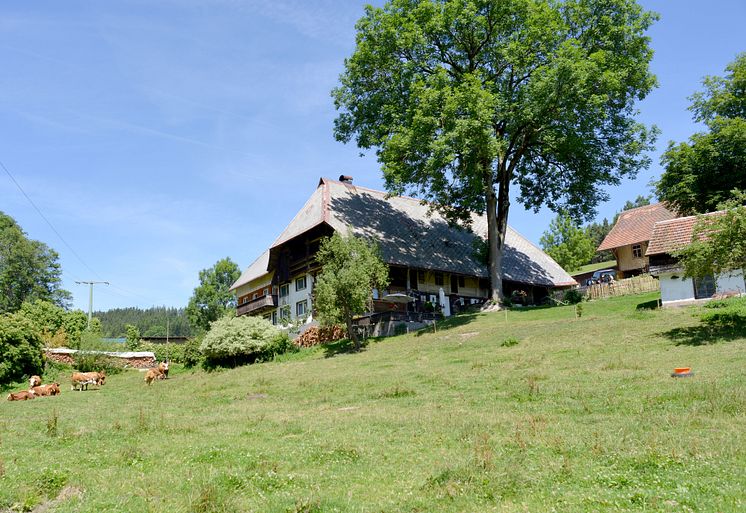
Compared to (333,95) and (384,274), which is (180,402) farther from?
(333,95)

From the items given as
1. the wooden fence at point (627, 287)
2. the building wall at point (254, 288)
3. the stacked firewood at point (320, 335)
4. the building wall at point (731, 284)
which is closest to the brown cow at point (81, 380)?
the stacked firewood at point (320, 335)

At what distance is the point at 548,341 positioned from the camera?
2875 cm

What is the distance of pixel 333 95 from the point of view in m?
44.8

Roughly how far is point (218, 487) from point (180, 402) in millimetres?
15219

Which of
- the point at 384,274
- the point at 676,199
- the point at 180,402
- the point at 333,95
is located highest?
the point at 333,95

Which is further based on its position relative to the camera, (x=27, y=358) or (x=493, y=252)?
(x=493, y=252)

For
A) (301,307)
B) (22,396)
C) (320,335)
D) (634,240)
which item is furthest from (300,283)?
(634,240)

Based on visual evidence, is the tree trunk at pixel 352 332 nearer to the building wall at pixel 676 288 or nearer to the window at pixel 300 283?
the window at pixel 300 283

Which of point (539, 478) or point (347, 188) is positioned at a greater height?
point (347, 188)

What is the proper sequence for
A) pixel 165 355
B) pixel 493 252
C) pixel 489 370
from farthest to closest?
pixel 165 355, pixel 493 252, pixel 489 370

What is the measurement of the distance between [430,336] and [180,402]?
1588cm

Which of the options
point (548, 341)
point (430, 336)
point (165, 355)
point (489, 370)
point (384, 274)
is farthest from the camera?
point (165, 355)

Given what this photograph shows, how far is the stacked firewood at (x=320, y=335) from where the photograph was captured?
41.8m

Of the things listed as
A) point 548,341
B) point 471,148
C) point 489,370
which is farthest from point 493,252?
point 489,370
